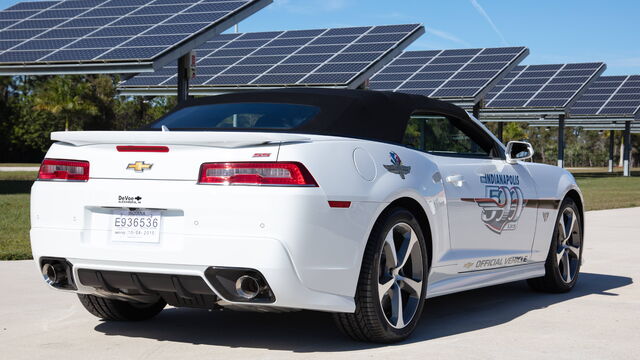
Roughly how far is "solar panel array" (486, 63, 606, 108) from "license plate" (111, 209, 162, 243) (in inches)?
1250

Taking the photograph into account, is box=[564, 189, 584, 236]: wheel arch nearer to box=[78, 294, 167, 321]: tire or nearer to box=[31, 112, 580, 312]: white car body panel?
box=[31, 112, 580, 312]: white car body panel

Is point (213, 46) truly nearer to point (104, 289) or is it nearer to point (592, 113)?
point (592, 113)

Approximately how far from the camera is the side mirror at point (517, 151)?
21.2 ft

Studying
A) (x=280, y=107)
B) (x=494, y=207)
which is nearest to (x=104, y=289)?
(x=280, y=107)

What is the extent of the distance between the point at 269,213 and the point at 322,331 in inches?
51.7

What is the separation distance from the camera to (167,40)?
58.7 ft

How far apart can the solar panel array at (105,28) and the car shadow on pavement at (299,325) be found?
38.7ft

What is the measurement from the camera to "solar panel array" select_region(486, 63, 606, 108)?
35500mm

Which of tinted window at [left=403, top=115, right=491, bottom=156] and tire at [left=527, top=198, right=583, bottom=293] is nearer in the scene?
tinted window at [left=403, top=115, right=491, bottom=156]

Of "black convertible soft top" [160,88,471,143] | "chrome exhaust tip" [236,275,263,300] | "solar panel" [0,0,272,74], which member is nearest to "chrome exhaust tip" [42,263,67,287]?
"chrome exhaust tip" [236,275,263,300]

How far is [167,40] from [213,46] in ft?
35.8

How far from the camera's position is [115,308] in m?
5.57

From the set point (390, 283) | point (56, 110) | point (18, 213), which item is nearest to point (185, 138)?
point (390, 283)

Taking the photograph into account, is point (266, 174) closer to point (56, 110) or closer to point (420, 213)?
point (420, 213)
